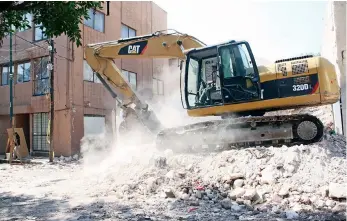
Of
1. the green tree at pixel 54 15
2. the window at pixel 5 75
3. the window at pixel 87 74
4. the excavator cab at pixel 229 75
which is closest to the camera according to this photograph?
the green tree at pixel 54 15

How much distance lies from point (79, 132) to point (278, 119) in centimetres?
1095

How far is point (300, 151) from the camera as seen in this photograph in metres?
6.61

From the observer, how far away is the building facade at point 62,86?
1570 cm

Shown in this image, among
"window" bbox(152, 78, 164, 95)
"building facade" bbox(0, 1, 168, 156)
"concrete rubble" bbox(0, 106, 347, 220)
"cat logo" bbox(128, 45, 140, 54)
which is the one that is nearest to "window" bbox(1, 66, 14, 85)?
"building facade" bbox(0, 1, 168, 156)

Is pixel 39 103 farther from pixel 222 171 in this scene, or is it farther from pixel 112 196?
pixel 222 171

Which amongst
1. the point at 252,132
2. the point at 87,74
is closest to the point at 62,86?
the point at 87,74

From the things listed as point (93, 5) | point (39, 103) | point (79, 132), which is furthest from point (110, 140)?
point (93, 5)

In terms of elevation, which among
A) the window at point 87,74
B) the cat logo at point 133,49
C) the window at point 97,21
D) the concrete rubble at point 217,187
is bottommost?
the concrete rubble at point 217,187

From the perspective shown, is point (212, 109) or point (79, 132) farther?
point (79, 132)

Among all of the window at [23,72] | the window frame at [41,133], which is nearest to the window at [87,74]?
the window frame at [41,133]

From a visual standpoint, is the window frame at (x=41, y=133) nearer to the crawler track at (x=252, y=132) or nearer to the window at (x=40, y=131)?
the window at (x=40, y=131)

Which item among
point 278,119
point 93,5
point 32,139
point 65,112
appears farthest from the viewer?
point 32,139

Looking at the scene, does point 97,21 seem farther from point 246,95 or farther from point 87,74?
point 246,95

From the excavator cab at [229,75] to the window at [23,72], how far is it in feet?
41.2
